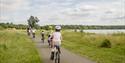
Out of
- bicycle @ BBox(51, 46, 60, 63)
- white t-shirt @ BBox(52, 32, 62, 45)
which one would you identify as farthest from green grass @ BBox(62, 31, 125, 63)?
white t-shirt @ BBox(52, 32, 62, 45)

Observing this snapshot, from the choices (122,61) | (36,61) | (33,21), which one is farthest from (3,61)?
(33,21)

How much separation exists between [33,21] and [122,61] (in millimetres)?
86204

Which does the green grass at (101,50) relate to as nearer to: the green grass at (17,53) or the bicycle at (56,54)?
the bicycle at (56,54)

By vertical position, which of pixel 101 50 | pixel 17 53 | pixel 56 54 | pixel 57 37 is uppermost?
pixel 57 37

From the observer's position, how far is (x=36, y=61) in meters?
15.2

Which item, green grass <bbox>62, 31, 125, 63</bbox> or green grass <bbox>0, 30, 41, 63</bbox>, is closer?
green grass <bbox>0, 30, 41, 63</bbox>

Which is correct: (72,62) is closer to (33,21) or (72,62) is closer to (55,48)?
(55,48)

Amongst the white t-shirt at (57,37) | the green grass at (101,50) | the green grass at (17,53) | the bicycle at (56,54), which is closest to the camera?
the white t-shirt at (57,37)

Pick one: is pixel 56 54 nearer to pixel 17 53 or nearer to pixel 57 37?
pixel 57 37

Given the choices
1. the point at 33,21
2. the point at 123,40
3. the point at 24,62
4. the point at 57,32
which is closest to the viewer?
the point at 57,32

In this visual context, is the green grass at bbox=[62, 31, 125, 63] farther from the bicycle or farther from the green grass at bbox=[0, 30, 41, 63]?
the green grass at bbox=[0, 30, 41, 63]

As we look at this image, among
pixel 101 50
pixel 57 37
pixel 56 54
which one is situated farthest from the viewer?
pixel 101 50

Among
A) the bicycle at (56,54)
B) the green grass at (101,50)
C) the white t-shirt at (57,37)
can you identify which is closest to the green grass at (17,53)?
the bicycle at (56,54)

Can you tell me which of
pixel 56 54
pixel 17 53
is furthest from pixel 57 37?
pixel 17 53
